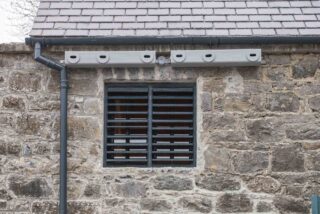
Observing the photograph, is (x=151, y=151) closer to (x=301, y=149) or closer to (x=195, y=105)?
(x=195, y=105)

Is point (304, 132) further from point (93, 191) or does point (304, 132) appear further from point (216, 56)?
point (93, 191)

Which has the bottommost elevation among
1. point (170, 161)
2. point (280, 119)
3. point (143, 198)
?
point (143, 198)

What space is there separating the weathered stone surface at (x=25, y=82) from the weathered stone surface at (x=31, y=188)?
3.73 ft

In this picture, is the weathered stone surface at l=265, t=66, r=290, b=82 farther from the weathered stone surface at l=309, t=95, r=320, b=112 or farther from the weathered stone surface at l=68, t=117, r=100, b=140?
the weathered stone surface at l=68, t=117, r=100, b=140

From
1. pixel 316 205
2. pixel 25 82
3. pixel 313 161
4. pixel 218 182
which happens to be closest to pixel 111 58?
pixel 25 82

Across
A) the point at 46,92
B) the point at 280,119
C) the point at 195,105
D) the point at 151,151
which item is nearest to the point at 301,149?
the point at 280,119

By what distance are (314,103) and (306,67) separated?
1.52ft

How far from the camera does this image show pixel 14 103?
6715 mm

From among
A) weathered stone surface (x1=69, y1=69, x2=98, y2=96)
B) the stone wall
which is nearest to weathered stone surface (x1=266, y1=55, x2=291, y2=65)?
the stone wall

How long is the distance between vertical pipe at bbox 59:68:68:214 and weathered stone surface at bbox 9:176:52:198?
0.22 meters

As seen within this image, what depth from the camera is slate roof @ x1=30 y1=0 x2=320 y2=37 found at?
21.8 feet

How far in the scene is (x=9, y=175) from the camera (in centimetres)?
662

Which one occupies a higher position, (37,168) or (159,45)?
(159,45)

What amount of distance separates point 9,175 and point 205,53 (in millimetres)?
2874
